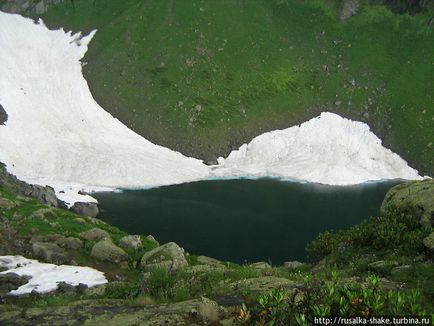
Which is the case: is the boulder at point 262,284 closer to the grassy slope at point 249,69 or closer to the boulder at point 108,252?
the boulder at point 108,252

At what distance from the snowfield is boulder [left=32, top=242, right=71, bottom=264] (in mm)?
46182

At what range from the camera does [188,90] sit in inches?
4550

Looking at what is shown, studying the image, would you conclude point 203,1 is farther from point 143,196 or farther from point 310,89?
point 143,196

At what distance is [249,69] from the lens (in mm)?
123688

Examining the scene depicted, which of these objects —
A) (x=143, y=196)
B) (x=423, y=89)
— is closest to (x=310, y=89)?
(x=423, y=89)

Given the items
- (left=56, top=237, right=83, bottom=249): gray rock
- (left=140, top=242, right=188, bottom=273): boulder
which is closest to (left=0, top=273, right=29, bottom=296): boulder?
(left=56, top=237, right=83, bottom=249): gray rock

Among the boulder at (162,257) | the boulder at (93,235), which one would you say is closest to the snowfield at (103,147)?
the boulder at (93,235)

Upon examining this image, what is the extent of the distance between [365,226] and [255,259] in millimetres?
28772

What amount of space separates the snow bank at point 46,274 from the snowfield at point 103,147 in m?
48.7

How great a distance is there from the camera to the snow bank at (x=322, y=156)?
97188 millimetres

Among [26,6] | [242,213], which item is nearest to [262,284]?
[242,213]

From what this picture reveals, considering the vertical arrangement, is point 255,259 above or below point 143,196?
below

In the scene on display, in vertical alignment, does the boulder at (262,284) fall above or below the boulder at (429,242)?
below

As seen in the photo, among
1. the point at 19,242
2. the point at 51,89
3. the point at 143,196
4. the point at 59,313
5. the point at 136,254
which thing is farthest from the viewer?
the point at 51,89
